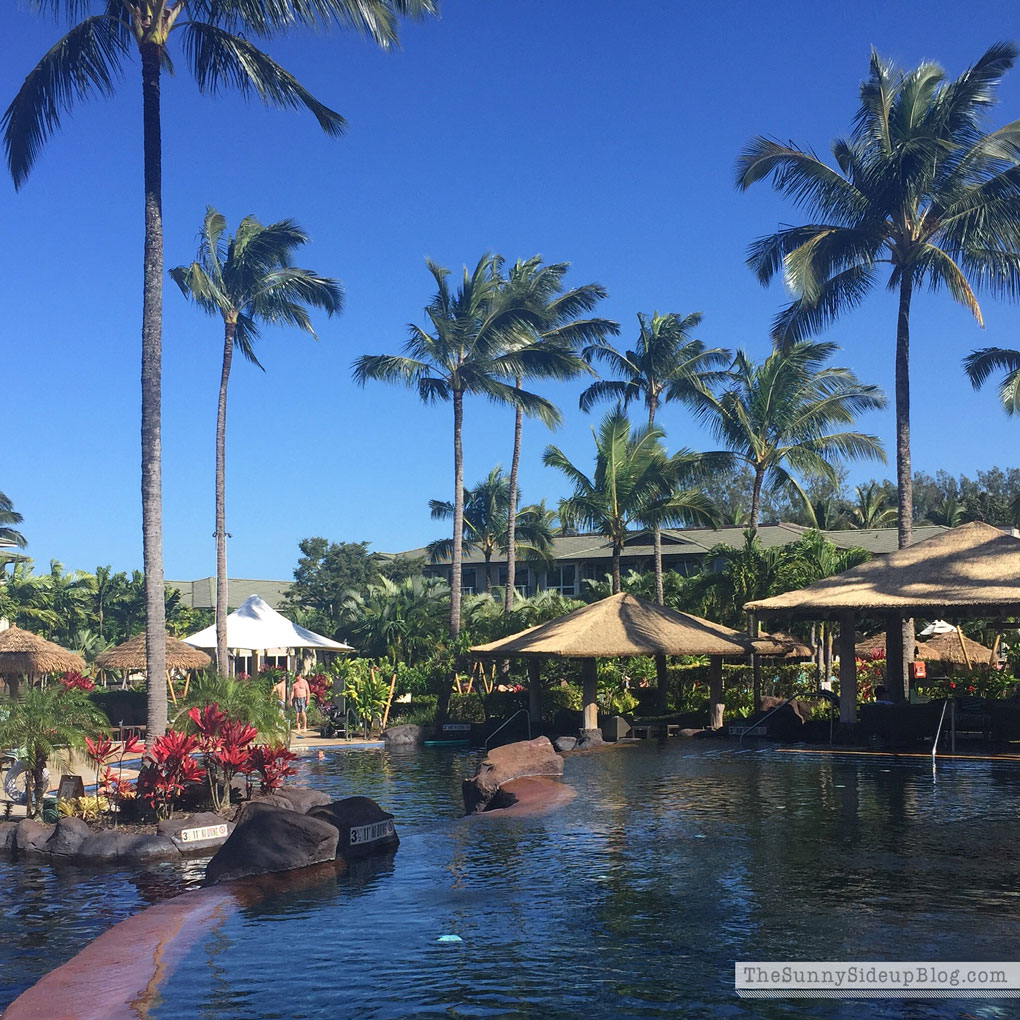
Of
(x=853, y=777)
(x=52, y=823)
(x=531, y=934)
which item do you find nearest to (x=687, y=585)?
(x=853, y=777)

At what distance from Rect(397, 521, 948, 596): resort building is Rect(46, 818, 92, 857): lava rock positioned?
32.8 m

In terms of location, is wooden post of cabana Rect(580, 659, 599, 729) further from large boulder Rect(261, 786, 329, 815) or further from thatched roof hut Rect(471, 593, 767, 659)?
large boulder Rect(261, 786, 329, 815)

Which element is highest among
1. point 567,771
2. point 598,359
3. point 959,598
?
point 598,359

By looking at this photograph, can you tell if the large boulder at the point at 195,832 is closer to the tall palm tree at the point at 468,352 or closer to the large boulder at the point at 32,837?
the large boulder at the point at 32,837

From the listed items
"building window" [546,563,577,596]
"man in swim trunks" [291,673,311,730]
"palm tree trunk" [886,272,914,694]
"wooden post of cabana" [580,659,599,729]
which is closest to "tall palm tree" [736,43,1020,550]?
"palm tree trunk" [886,272,914,694]

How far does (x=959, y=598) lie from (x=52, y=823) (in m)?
16.0

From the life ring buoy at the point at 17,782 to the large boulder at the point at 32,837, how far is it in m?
0.99

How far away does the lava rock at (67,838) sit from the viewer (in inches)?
539

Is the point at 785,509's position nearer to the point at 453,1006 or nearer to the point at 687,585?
the point at 687,585

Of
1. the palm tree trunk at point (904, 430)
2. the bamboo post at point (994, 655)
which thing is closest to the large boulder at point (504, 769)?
the palm tree trunk at point (904, 430)

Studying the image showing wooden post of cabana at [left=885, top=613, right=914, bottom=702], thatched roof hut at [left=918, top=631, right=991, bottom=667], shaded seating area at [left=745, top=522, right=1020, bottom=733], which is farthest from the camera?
thatched roof hut at [left=918, top=631, right=991, bottom=667]

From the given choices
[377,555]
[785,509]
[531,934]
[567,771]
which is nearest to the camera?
[531,934]

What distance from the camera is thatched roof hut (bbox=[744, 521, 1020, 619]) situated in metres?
21.1

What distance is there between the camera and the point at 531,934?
9203mm
